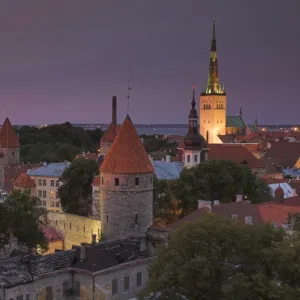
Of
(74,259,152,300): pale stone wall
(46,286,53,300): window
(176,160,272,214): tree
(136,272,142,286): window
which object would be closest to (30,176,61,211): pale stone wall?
(176,160,272,214): tree

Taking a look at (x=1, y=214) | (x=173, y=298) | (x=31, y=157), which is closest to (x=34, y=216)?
(x=1, y=214)

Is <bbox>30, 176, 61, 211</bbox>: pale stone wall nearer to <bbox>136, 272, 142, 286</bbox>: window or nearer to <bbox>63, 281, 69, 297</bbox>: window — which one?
<bbox>136, 272, 142, 286</bbox>: window

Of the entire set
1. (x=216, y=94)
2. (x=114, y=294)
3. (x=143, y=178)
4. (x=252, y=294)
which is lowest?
(x=114, y=294)

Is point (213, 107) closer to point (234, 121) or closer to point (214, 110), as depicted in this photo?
point (214, 110)

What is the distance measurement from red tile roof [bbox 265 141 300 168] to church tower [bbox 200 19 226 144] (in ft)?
98.1

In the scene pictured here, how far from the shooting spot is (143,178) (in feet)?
132

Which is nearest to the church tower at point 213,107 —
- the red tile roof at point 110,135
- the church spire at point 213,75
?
the church spire at point 213,75

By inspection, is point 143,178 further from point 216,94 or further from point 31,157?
point 216,94

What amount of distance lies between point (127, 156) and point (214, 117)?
325 feet

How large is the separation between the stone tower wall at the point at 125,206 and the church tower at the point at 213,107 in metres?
98.0

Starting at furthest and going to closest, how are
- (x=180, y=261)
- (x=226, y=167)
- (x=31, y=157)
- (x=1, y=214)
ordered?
(x=31, y=157)
(x=226, y=167)
(x=1, y=214)
(x=180, y=261)

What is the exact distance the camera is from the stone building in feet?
452

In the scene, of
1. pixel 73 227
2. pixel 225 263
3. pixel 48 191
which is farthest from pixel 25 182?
pixel 225 263

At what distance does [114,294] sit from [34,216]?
10.2 m
